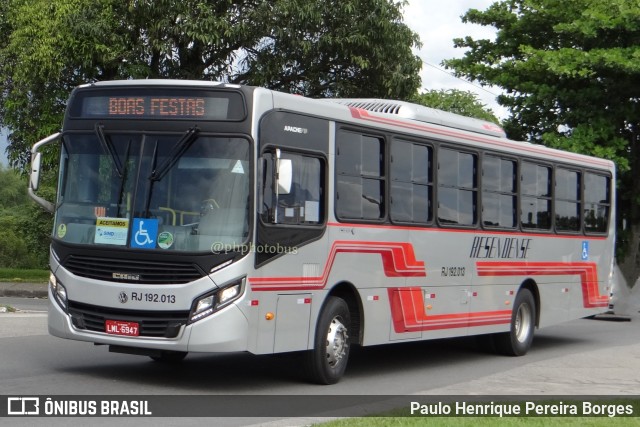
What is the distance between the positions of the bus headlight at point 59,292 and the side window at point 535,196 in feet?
26.0

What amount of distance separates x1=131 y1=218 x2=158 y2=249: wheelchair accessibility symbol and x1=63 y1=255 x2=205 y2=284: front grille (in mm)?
174

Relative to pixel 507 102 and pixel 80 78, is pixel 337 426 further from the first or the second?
pixel 507 102

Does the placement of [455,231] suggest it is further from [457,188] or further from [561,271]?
[561,271]

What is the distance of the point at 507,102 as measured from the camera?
31.6 meters

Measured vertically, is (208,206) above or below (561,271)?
above

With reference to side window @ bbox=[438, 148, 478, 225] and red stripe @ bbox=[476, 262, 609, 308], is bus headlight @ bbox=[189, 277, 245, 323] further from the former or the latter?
red stripe @ bbox=[476, 262, 609, 308]

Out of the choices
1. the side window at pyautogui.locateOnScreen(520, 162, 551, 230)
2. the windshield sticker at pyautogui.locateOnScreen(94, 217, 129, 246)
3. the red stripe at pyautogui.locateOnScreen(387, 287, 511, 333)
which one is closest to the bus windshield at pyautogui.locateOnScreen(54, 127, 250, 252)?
the windshield sticker at pyautogui.locateOnScreen(94, 217, 129, 246)

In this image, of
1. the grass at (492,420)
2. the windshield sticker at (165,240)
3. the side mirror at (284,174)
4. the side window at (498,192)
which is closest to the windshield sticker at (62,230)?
the windshield sticker at (165,240)

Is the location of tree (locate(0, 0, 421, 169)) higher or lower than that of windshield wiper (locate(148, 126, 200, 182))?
higher

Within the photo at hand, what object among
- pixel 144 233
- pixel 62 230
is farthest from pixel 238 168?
pixel 62 230

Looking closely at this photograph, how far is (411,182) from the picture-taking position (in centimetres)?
1396

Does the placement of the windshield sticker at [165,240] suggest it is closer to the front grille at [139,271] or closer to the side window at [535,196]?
the front grille at [139,271]

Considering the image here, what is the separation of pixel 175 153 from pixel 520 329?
26.0 ft

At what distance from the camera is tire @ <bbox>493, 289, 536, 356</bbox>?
55.0ft
